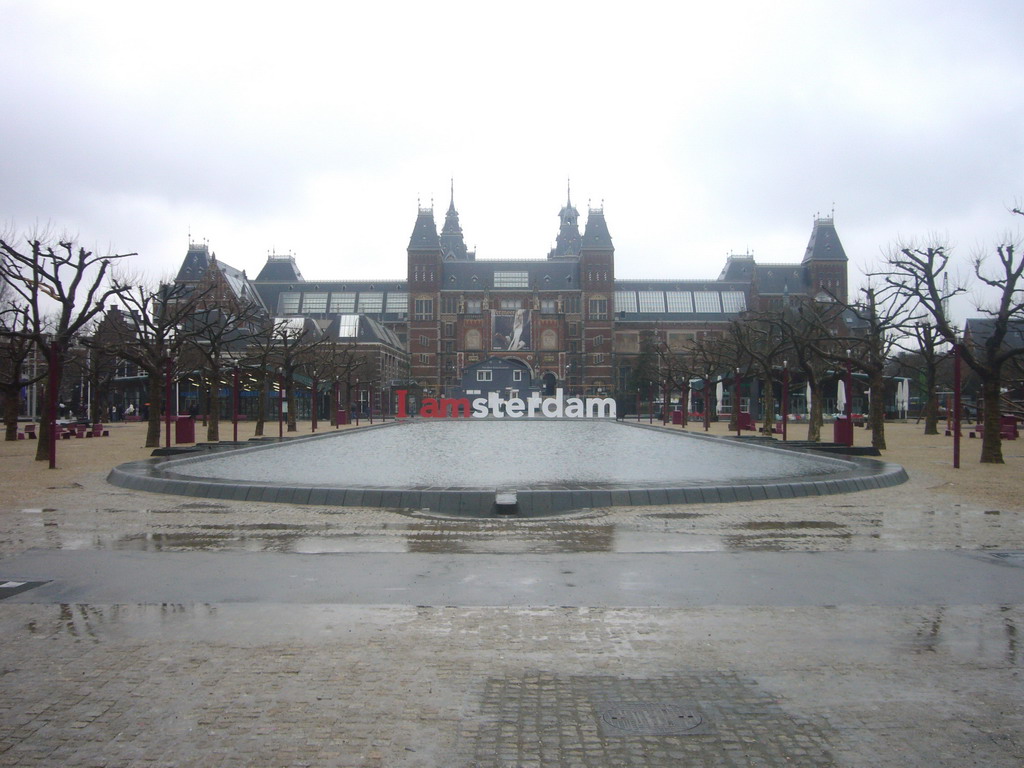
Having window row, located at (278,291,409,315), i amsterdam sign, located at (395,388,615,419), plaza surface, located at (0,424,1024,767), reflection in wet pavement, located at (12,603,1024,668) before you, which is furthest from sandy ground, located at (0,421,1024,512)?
window row, located at (278,291,409,315)

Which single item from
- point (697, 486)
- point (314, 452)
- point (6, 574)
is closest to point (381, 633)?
point (6, 574)

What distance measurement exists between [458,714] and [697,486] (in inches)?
405

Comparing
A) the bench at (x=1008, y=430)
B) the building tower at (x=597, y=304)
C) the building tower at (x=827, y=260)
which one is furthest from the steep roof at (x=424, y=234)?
the bench at (x=1008, y=430)

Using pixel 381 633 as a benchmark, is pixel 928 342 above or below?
above

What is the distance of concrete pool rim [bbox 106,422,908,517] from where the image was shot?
40.9 ft

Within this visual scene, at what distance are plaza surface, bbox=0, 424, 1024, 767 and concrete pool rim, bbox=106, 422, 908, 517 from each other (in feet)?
7.64

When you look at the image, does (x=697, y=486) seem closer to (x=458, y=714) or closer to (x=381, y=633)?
(x=381, y=633)

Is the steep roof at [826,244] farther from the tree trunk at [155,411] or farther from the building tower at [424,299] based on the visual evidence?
the tree trunk at [155,411]

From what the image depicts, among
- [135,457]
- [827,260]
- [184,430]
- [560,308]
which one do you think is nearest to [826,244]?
[827,260]

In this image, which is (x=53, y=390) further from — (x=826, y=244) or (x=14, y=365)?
(x=826, y=244)

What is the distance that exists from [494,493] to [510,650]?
7.12m

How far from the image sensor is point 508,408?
241 ft

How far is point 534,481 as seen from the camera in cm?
1566

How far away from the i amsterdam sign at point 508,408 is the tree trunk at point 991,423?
157ft
